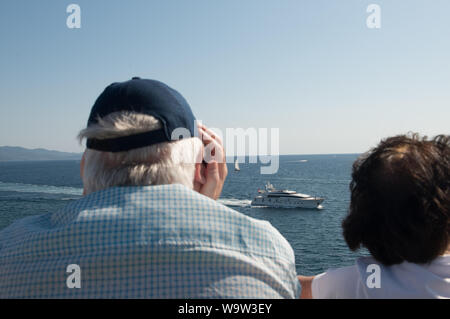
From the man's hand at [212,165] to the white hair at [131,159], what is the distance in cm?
25

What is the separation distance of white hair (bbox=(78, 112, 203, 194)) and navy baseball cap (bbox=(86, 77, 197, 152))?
2cm

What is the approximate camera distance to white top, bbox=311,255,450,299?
1328mm

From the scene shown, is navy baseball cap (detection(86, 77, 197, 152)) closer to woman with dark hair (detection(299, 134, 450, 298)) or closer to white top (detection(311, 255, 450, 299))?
woman with dark hair (detection(299, 134, 450, 298))

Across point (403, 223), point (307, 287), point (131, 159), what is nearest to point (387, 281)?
point (403, 223)

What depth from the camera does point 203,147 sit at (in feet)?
A: 4.53

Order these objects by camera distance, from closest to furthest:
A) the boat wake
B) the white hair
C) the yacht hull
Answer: the white hair
the yacht hull
the boat wake

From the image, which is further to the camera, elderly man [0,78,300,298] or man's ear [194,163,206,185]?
man's ear [194,163,206,185]

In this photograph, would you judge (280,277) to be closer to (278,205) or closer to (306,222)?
(306,222)

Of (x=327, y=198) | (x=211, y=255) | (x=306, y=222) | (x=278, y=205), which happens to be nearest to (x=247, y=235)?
(x=211, y=255)

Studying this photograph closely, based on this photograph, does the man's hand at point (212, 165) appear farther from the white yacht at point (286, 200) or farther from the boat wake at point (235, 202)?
the white yacht at point (286, 200)

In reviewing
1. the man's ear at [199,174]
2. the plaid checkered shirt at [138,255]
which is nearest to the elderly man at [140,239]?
the plaid checkered shirt at [138,255]

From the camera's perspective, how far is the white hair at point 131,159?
1.12m

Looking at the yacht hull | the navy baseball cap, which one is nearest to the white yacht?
the yacht hull
